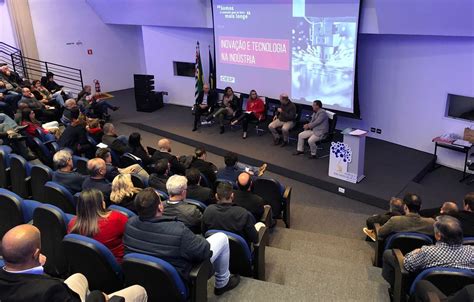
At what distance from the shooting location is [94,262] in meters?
2.81

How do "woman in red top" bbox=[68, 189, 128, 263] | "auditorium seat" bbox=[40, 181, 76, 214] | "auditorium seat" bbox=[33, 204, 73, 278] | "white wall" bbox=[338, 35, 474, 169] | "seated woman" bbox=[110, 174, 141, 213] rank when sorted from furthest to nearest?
"white wall" bbox=[338, 35, 474, 169], "auditorium seat" bbox=[40, 181, 76, 214], "seated woman" bbox=[110, 174, 141, 213], "auditorium seat" bbox=[33, 204, 73, 278], "woman in red top" bbox=[68, 189, 128, 263]

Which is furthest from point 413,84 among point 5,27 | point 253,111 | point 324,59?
point 5,27

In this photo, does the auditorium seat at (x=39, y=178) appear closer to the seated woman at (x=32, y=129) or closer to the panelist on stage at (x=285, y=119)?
the seated woman at (x=32, y=129)

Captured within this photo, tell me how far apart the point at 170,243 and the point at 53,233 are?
115 cm

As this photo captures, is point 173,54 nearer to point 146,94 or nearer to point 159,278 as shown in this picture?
point 146,94

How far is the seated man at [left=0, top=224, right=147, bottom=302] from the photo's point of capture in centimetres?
202

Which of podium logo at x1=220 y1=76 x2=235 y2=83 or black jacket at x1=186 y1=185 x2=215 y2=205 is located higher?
podium logo at x1=220 y1=76 x2=235 y2=83

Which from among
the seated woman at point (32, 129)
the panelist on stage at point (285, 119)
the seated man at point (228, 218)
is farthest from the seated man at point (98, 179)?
the panelist on stage at point (285, 119)

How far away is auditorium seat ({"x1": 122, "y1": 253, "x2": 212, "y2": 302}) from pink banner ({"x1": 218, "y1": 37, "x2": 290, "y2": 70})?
627cm

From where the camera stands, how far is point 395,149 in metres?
7.57

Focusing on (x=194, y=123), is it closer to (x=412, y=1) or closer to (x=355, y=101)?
(x=355, y=101)

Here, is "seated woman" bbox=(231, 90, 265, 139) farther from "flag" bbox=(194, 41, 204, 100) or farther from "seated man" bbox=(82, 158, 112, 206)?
"seated man" bbox=(82, 158, 112, 206)

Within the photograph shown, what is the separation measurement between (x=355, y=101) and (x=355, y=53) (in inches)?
34.2

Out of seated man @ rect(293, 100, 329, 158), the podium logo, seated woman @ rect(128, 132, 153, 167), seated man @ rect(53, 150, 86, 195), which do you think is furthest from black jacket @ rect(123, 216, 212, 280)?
the podium logo
